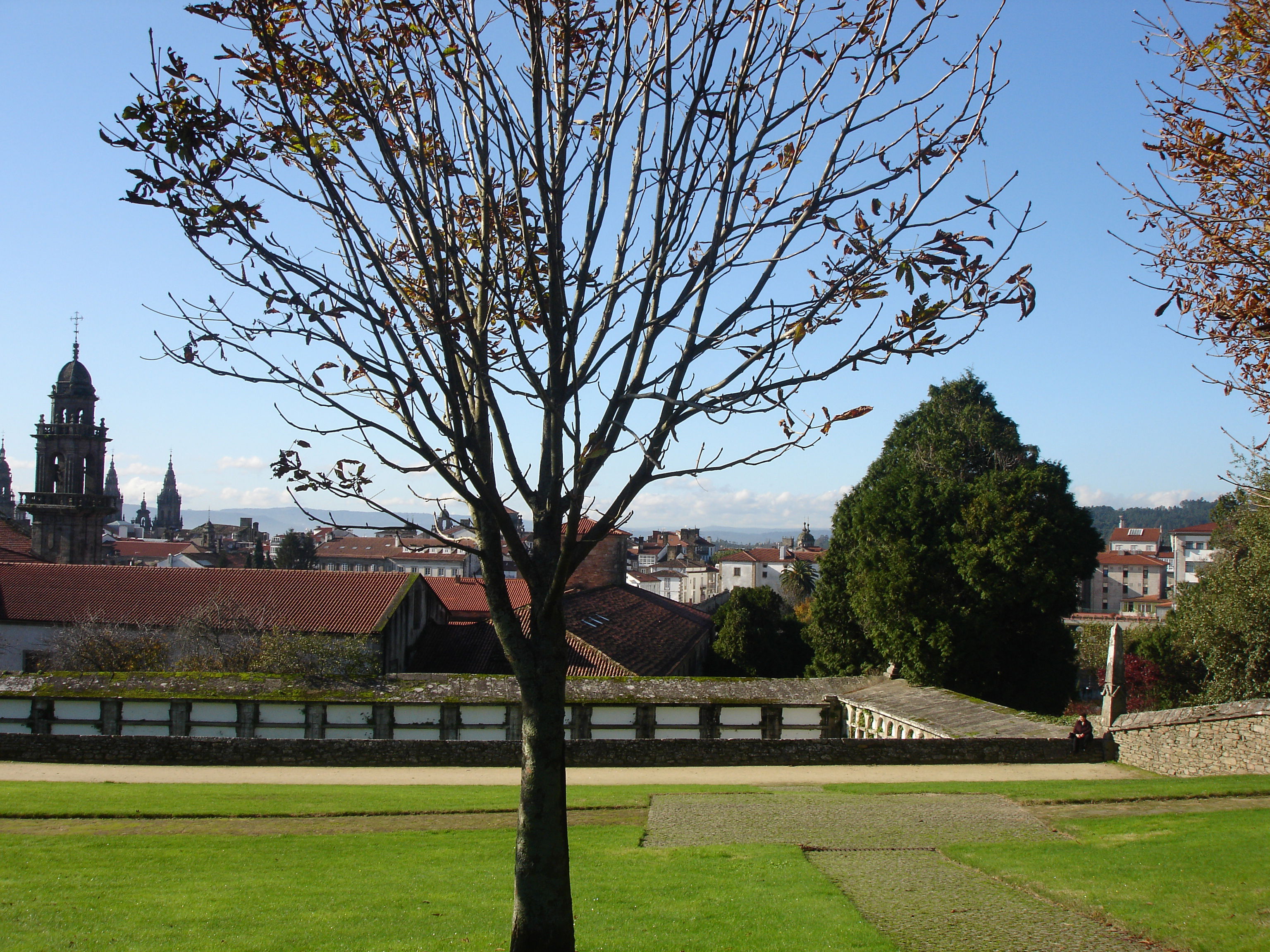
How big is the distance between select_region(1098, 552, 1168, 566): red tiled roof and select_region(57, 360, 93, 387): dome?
86314 mm

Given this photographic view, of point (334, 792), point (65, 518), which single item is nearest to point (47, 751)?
point (334, 792)

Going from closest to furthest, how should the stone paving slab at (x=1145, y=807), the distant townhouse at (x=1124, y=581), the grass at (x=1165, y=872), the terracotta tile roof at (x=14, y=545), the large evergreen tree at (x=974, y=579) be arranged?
the grass at (x=1165, y=872)
the stone paving slab at (x=1145, y=807)
the large evergreen tree at (x=974, y=579)
the terracotta tile roof at (x=14, y=545)
the distant townhouse at (x=1124, y=581)

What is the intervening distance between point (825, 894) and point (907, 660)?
19096mm

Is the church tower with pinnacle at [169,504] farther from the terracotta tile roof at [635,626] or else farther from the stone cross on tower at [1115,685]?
the stone cross on tower at [1115,685]

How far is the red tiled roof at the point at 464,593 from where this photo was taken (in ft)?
117

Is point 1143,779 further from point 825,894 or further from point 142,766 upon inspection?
point 142,766

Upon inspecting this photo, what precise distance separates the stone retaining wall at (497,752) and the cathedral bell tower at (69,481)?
140ft

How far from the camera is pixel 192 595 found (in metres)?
30.6

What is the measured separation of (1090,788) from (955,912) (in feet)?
25.4

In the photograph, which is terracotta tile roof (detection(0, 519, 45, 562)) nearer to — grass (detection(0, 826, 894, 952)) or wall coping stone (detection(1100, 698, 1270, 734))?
grass (detection(0, 826, 894, 952))

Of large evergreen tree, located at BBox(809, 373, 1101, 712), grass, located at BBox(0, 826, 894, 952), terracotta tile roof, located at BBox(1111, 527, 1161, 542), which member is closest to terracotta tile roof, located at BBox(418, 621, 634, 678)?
large evergreen tree, located at BBox(809, 373, 1101, 712)

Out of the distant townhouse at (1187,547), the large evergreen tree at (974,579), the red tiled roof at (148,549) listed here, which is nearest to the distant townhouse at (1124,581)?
the distant townhouse at (1187,547)

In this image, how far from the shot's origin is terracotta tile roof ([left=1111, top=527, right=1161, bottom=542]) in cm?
11356

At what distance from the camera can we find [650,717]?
1842 centimetres
